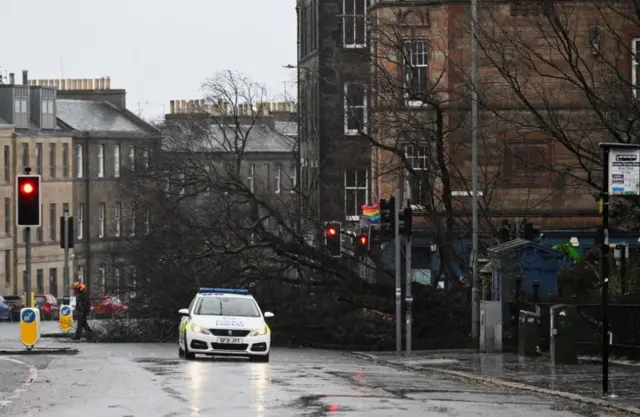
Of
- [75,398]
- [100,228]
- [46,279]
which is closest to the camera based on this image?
[75,398]

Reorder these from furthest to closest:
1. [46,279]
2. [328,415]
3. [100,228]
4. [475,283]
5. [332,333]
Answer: [100,228] < [46,279] < [332,333] < [475,283] < [328,415]

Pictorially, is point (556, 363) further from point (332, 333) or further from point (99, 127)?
point (99, 127)

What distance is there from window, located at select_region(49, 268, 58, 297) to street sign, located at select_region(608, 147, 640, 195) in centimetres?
8283

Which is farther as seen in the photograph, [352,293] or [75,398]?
[352,293]

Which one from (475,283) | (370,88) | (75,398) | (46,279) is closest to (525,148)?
(370,88)

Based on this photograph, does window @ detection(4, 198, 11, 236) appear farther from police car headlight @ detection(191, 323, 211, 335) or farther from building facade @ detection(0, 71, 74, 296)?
police car headlight @ detection(191, 323, 211, 335)

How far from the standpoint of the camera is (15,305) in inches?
3440

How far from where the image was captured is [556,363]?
31219 mm

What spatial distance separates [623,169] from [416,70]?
30116 millimetres

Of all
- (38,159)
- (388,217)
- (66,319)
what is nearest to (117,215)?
(38,159)

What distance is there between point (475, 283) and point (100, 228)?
71.5 metres

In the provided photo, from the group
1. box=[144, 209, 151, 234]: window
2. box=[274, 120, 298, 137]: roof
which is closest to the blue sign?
box=[144, 209, 151, 234]: window

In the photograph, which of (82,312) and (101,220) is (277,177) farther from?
(82,312)

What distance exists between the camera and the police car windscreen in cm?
3356
